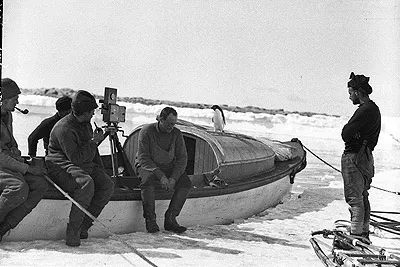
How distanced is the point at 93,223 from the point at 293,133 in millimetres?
41160

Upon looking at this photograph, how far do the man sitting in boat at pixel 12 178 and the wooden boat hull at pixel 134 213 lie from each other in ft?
0.73

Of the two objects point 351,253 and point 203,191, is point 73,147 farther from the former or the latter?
point 351,253

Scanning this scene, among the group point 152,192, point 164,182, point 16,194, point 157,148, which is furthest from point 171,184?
point 16,194

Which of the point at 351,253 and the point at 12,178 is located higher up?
the point at 12,178

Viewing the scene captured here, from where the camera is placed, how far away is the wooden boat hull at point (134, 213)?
17.7 ft

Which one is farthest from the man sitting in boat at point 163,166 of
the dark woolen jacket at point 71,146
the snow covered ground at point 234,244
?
the dark woolen jacket at point 71,146

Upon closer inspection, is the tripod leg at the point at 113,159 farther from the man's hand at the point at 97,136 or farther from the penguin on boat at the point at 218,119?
the penguin on boat at the point at 218,119

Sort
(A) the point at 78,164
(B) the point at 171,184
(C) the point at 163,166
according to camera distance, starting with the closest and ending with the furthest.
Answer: (A) the point at 78,164 < (B) the point at 171,184 < (C) the point at 163,166

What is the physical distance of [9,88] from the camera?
16.5 ft

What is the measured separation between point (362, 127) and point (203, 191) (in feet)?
6.53

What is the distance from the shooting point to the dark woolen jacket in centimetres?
543

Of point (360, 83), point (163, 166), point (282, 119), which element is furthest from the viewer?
point (282, 119)

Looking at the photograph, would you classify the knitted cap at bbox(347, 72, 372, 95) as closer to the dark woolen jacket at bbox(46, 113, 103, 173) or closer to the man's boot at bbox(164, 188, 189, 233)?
the man's boot at bbox(164, 188, 189, 233)

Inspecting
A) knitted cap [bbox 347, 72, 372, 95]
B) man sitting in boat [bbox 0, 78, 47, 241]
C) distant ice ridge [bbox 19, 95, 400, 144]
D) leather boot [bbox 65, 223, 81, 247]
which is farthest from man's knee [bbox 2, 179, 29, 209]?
distant ice ridge [bbox 19, 95, 400, 144]
